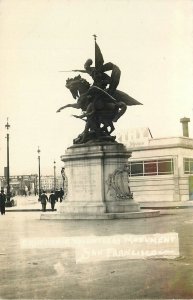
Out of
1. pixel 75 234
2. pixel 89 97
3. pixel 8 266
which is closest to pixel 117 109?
pixel 89 97

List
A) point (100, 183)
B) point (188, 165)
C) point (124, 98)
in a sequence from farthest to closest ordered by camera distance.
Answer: point (188, 165)
point (124, 98)
point (100, 183)

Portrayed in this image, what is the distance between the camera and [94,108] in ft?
73.4

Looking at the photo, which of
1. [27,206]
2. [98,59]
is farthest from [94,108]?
[27,206]

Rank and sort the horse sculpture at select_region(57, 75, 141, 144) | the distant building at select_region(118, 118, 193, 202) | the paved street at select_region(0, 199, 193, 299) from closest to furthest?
the paved street at select_region(0, 199, 193, 299) → the horse sculpture at select_region(57, 75, 141, 144) → the distant building at select_region(118, 118, 193, 202)

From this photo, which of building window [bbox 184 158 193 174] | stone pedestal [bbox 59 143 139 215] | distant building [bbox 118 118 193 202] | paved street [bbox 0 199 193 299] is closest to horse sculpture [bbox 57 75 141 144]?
stone pedestal [bbox 59 143 139 215]

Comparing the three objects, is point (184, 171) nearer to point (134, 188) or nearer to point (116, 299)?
point (134, 188)

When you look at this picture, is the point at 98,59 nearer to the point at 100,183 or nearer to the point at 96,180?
the point at 96,180

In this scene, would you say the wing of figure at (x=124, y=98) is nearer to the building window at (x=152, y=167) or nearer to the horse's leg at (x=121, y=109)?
the horse's leg at (x=121, y=109)

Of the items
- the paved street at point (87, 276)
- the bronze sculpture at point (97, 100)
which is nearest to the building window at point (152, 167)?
the bronze sculpture at point (97, 100)

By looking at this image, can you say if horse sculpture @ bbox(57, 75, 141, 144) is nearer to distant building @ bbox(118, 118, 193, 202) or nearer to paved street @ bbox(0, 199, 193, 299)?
paved street @ bbox(0, 199, 193, 299)

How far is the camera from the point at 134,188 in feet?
172

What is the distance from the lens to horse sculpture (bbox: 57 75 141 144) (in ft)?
73.3

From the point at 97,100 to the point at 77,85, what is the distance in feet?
3.61

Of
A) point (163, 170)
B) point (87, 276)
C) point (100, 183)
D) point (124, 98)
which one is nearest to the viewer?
point (87, 276)
